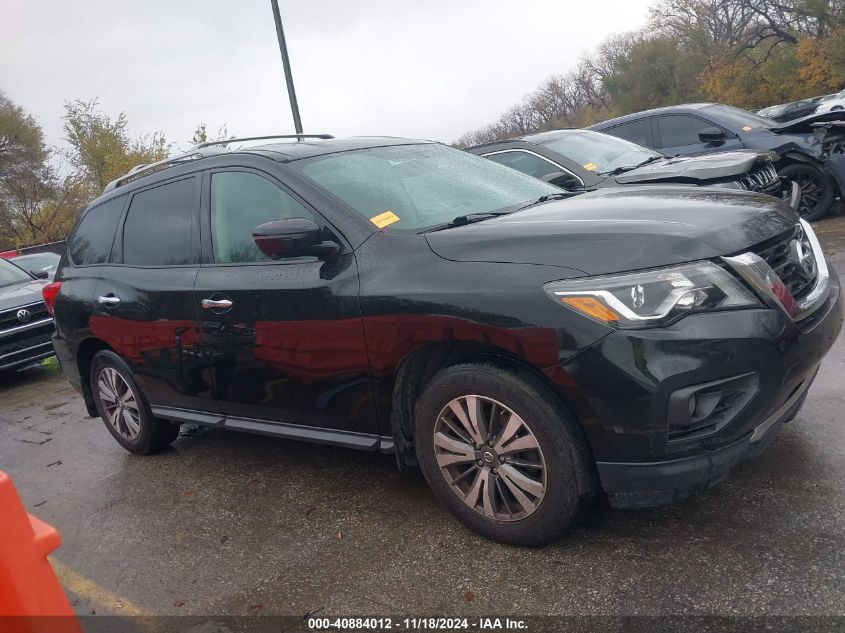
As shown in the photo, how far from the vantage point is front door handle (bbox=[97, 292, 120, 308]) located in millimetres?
4660

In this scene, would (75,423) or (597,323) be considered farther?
(75,423)

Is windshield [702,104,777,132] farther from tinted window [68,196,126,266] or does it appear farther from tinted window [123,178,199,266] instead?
tinted window [68,196,126,266]

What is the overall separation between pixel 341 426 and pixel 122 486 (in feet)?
6.28

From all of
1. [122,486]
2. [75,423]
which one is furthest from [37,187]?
[122,486]

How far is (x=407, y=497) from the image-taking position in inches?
147

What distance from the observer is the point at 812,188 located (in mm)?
9094

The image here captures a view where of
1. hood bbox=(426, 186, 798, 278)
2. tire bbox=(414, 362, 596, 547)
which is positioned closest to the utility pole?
hood bbox=(426, 186, 798, 278)

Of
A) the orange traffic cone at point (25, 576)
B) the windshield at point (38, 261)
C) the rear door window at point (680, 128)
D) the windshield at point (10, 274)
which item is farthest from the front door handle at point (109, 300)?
the windshield at point (38, 261)

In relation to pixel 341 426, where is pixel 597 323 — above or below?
above

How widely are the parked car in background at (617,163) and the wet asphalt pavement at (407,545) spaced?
2333mm

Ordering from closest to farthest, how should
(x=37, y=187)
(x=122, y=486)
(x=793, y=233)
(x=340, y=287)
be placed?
(x=793, y=233) < (x=340, y=287) < (x=122, y=486) < (x=37, y=187)

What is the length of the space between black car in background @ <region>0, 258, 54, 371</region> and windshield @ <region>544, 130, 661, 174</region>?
6156 millimetres

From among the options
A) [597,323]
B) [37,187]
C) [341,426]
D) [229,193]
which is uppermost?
[37,187]

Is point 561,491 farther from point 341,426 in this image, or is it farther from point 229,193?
point 229,193
